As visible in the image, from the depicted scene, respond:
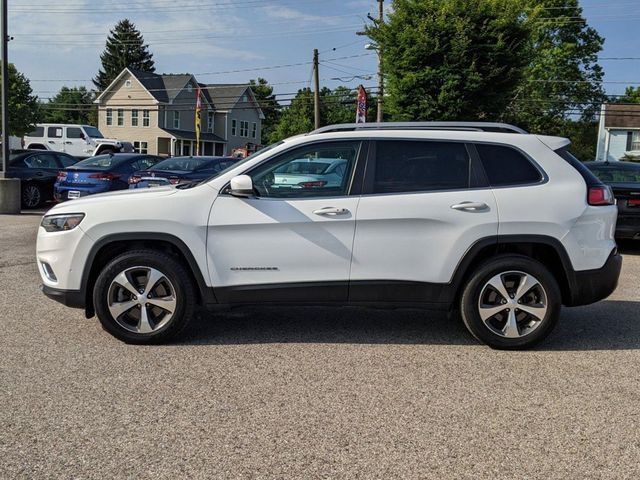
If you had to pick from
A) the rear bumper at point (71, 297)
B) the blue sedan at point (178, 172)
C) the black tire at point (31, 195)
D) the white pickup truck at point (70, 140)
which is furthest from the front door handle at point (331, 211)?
the white pickup truck at point (70, 140)

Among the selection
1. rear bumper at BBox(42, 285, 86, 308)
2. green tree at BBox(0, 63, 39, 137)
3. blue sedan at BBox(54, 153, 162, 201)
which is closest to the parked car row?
blue sedan at BBox(54, 153, 162, 201)

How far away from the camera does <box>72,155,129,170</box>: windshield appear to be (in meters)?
14.2

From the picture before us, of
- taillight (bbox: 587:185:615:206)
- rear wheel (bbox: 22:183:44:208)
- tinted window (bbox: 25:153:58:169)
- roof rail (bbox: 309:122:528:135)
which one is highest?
roof rail (bbox: 309:122:528:135)

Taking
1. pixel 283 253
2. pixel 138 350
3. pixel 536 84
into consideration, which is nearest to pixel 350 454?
pixel 283 253

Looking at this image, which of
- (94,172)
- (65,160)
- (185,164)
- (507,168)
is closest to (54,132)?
(65,160)

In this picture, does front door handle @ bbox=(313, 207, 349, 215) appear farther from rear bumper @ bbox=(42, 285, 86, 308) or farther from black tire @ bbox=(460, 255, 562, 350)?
rear bumper @ bbox=(42, 285, 86, 308)

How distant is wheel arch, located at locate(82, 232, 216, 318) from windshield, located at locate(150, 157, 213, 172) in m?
8.41

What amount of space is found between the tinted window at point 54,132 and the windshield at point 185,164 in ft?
77.3

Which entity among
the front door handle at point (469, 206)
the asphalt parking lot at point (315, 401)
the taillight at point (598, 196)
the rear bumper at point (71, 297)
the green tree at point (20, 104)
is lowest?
the asphalt parking lot at point (315, 401)

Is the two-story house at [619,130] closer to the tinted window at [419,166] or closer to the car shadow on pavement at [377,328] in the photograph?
the car shadow on pavement at [377,328]

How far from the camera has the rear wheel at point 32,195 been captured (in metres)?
15.6

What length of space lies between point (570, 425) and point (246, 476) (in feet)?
6.38

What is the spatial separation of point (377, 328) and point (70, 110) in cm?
7602

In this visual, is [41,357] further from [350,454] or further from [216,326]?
[350,454]
